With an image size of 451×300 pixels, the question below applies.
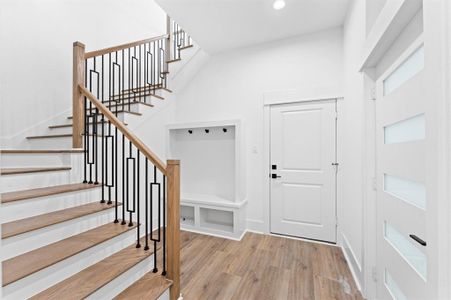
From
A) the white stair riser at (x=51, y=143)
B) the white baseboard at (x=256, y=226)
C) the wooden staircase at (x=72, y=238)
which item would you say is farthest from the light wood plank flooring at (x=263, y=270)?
the white stair riser at (x=51, y=143)

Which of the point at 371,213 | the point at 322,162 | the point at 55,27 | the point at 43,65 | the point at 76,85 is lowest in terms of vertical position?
the point at 371,213

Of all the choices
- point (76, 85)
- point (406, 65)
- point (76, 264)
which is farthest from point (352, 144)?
point (76, 85)

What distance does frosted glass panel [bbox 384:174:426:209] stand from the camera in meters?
1.16

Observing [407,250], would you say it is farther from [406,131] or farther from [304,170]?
[304,170]

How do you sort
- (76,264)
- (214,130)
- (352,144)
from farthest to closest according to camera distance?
(214,130)
(352,144)
(76,264)

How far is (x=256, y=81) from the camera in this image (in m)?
3.31

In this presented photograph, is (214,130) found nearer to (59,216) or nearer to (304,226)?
(304,226)

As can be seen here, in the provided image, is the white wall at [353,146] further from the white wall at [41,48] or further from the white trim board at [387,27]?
the white wall at [41,48]

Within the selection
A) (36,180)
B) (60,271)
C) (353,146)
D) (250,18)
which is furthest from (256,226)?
(250,18)

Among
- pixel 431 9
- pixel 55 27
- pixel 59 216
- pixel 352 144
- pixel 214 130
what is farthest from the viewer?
pixel 214 130

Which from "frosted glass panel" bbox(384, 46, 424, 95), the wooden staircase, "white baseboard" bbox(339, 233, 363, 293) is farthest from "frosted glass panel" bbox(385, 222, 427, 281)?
the wooden staircase

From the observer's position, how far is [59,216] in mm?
1728

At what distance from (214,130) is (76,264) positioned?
2.54m

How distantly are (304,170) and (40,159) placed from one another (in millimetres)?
3159
